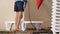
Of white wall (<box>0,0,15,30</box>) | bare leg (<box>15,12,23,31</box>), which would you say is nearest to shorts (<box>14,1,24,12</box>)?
bare leg (<box>15,12,23,31</box>)

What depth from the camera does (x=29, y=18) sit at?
87.4 inches

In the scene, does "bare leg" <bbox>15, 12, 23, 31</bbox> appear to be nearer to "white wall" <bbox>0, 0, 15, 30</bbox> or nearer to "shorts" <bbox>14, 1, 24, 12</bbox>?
"shorts" <bbox>14, 1, 24, 12</bbox>

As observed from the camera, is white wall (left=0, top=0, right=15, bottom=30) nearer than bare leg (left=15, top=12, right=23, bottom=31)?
No

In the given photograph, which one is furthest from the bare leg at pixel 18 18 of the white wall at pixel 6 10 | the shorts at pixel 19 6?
the white wall at pixel 6 10

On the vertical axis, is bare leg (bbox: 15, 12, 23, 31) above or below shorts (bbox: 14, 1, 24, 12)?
below

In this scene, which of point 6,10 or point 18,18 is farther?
point 6,10

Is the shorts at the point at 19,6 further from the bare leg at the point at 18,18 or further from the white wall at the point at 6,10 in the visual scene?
the white wall at the point at 6,10

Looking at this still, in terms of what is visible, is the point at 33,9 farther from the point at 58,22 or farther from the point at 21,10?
the point at 58,22

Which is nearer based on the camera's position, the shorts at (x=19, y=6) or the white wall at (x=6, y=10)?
the shorts at (x=19, y=6)

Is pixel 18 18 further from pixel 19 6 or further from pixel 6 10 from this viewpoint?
pixel 6 10

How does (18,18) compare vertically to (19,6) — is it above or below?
below

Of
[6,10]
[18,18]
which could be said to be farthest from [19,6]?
[6,10]

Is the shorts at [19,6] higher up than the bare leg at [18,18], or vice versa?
the shorts at [19,6]

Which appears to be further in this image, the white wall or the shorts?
the white wall
